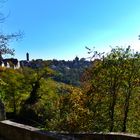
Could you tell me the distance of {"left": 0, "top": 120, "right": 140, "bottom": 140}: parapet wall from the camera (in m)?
10.2

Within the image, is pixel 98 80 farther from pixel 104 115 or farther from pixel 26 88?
pixel 26 88

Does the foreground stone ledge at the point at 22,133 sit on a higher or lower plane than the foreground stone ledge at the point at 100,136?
higher

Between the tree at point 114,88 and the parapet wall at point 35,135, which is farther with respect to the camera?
the tree at point 114,88

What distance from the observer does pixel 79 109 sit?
102ft

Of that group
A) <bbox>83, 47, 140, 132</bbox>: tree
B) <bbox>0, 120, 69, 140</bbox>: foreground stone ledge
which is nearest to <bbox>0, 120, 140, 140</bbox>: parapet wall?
<bbox>0, 120, 69, 140</bbox>: foreground stone ledge

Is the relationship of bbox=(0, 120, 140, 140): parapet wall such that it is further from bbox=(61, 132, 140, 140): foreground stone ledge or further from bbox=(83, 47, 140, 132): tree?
bbox=(83, 47, 140, 132): tree

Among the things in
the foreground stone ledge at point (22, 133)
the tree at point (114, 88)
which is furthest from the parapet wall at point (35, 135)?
the tree at point (114, 88)

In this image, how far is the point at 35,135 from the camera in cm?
1063

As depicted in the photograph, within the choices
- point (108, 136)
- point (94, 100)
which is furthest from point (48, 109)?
point (108, 136)

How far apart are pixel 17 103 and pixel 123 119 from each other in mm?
41107

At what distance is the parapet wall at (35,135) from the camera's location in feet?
33.5

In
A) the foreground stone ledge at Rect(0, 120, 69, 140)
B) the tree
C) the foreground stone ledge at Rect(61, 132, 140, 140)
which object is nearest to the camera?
the foreground stone ledge at Rect(0, 120, 69, 140)

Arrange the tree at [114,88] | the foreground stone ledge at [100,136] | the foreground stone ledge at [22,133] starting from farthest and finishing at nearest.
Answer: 1. the tree at [114,88]
2. the foreground stone ledge at [100,136]
3. the foreground stone ledge at [22,133]

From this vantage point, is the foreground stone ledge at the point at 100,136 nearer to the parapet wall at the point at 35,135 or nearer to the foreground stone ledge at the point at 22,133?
the parapet wall at the point at 35,135
